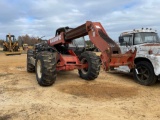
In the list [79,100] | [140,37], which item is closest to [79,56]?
[140,37]

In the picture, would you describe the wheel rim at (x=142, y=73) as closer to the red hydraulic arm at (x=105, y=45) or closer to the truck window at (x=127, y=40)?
the red hydraulic arm at (x=105, y=45)

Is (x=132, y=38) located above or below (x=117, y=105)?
above

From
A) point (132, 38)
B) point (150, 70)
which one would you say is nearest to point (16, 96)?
point (150, 70)

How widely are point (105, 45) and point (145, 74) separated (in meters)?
2.45

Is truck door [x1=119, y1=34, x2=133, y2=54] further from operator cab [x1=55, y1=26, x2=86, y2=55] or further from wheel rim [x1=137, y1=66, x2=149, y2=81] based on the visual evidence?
operator cab [x1=55, y1=26, x2=86, y2=55]

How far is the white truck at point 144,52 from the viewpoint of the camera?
8.12 meters

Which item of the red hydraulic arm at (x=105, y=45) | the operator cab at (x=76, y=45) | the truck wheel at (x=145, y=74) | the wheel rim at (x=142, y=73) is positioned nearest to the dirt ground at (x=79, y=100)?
the truck wheel at (x=145, y=74)

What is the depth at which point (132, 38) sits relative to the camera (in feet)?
31.9

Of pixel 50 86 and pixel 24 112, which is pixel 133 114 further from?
pixel 50 86

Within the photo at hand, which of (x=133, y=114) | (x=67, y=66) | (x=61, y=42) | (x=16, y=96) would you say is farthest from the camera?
(x=61, y=42)

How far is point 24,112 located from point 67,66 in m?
3.42

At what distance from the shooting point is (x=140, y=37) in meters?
9.57

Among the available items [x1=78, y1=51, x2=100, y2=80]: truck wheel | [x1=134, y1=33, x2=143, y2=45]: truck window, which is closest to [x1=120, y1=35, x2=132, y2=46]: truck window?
[x1=134, y1=33, x2=143, y2=45]: truck window

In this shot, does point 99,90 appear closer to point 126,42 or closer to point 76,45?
point 126,42
